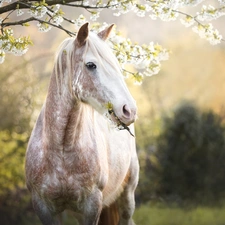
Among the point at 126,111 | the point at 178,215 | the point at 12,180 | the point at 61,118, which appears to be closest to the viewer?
the point at 126,111

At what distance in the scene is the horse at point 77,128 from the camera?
138 inches

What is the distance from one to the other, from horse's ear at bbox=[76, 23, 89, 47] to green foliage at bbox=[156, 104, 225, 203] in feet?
21.8

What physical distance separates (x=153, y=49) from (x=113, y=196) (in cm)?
131

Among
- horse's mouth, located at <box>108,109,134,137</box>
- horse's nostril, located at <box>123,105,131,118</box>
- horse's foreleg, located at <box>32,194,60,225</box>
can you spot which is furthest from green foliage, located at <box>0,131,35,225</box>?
horse's nostril, located at <box>123,105,131,118</box>

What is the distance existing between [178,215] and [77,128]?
273 inches

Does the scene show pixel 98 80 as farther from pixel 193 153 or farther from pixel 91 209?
pixel 193 153

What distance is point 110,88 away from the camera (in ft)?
11.3

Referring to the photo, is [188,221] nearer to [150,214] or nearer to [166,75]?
[150,214]

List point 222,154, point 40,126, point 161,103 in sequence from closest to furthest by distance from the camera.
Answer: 1. point 40,126
2. point 222,154
3. point 161,103

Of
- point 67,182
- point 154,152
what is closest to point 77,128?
point 67,182

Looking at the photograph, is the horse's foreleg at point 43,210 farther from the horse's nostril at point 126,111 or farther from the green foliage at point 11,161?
the green foliage at point 11,161

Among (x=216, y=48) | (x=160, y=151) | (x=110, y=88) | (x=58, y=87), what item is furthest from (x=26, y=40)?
(x=216, y=48)

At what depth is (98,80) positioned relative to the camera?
11.6ft

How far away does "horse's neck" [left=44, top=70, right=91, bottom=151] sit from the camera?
3.80 metres
